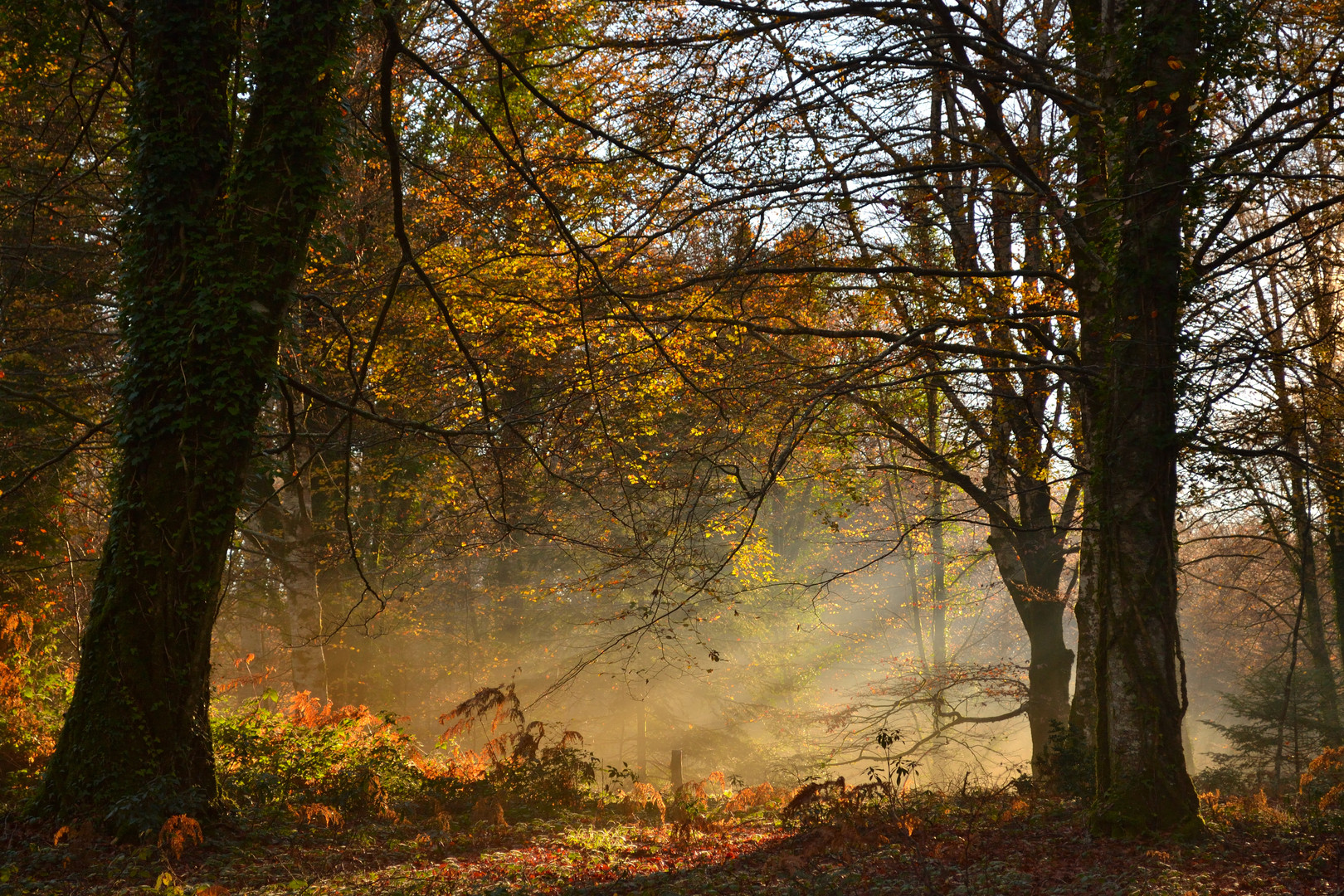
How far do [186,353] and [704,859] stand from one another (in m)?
5.43

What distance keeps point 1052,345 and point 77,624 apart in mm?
11274

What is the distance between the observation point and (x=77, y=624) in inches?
380

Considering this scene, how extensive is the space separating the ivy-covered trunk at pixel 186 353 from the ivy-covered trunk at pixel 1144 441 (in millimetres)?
6232

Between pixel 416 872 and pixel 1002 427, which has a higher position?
pixel 1002 427

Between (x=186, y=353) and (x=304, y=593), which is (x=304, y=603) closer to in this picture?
(x=304, y=593)

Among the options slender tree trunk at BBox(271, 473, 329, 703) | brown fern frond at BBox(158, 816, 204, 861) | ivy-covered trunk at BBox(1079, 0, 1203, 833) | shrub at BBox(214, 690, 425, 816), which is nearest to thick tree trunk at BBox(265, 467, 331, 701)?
slender tree trunk at BBox(271, 473, 329, 703)

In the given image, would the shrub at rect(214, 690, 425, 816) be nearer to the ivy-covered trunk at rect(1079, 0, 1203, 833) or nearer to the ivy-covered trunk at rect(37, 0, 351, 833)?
the ivy-covered trunk at rect(37, 0, 351, 833)

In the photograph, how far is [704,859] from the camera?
645 centimetres

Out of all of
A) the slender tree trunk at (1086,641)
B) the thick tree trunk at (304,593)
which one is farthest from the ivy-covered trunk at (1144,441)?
the thick tree trunk at (304,593)

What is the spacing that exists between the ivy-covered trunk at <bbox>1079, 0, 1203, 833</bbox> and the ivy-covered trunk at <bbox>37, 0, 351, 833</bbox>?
20.4 feet

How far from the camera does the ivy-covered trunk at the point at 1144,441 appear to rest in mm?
5902

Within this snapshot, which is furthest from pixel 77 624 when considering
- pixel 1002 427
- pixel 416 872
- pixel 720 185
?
pixel 1002 427

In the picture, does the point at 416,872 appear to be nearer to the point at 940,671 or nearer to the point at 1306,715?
the point at 940,671

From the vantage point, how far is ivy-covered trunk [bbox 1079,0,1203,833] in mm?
5902
